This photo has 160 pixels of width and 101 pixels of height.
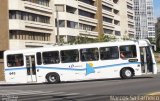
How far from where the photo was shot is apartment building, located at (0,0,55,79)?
186 feet

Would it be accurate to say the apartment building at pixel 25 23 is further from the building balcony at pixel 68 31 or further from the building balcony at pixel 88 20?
the building balcony at pixel 88 20

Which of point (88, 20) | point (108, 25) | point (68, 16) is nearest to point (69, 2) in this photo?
point (68, 16)

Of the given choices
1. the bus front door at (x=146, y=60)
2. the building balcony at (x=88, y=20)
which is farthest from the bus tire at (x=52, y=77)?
the building balcony at (x=88, y=20)

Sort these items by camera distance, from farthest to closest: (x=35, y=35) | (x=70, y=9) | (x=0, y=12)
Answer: (x=70, y=9) < (x=35, y=35) < (x=0, y=12)

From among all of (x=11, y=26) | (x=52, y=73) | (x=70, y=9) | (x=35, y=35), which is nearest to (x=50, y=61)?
(x=52, y=73)

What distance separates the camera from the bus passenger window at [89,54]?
30984mm

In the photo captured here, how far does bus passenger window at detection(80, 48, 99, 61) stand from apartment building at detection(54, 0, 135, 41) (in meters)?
32.7

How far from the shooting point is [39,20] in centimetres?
6438

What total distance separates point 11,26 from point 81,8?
25.7m

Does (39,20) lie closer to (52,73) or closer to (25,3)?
(25,3)

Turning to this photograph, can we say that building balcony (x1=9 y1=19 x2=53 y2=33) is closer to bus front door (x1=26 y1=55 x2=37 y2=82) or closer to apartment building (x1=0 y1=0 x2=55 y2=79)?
apartment building (x1=0 y1=0 x2=55 y2=79)

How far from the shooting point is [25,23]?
2336 inches

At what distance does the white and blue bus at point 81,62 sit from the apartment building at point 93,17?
1249 inches

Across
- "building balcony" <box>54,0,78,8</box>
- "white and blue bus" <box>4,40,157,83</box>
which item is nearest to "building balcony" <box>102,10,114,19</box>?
"building balcony" <box>54,0,78,8</box>
